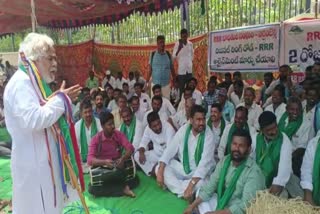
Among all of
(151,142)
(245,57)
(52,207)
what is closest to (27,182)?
(52,207)

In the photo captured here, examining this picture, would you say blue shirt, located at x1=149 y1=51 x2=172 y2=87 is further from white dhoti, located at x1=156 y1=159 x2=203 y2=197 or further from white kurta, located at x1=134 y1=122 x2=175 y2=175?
white dhoti, located at x1=156 y1=159 x2=203 y2=197

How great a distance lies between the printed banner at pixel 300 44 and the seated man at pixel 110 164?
417 cm

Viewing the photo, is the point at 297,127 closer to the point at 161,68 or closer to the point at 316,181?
the point at 316,181

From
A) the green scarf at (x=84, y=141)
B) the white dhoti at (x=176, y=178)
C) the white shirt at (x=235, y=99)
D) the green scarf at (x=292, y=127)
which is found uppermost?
the white shirt at (x=235, y=99)

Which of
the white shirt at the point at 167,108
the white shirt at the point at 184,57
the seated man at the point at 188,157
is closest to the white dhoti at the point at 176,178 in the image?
the seated man at the point at 188,157

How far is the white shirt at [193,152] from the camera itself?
155 inches

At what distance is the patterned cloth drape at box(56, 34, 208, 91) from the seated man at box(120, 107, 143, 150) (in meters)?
3.76

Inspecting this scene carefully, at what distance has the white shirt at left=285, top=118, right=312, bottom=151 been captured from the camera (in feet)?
13.9

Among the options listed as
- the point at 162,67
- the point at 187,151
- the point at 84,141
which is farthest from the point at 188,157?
the point at 162,67

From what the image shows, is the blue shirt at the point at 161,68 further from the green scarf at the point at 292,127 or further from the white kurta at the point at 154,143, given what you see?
the green scarf at the point at 292,127

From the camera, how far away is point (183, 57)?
7.84 metres

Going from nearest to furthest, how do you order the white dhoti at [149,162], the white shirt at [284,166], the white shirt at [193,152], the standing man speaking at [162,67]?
1. the white shirt at [284,166]
2. the white shirt at [193,152]
3. the white dhoti at [149,162]
4. the standing man speaking at [162,67]

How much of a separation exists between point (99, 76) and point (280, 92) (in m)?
7.10

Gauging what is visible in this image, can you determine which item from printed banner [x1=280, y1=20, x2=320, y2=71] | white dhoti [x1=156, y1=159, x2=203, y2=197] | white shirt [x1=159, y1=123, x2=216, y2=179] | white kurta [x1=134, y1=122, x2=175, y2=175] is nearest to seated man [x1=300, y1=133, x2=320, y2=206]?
white shirt [x1=159, y1=123, x2=216, y2=179]
